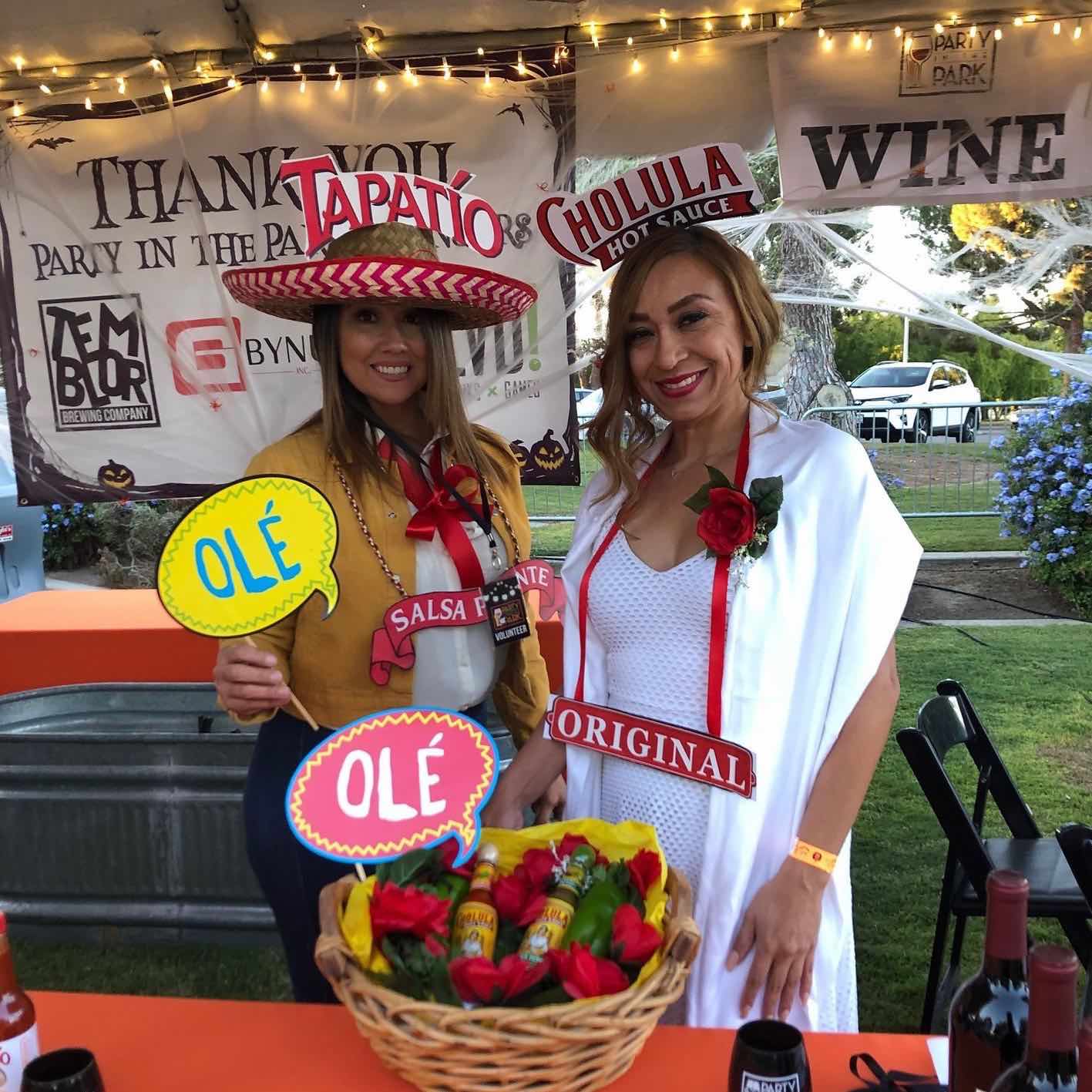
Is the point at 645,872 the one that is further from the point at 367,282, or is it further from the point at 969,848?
the point at 969,848

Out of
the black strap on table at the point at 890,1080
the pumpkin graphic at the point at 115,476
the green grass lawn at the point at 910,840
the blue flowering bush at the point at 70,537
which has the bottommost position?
the green grass lawn at the point at 910,840

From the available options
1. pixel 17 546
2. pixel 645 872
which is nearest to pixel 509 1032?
pixel 645 872

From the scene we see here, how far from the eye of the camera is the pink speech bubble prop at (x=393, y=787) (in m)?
1.03

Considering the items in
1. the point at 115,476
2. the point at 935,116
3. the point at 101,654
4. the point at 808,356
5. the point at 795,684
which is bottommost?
the point at 101,654

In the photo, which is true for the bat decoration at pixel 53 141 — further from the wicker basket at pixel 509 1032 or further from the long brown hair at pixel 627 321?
the wicker basket at pixel 509 1032

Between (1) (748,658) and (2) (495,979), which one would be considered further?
(1) (748,658)

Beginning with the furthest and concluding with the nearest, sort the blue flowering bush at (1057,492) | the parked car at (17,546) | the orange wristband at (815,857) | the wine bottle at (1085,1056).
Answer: the blue flowering bush at (1057,492)
the parked car at (17,546)
the orange wristband at (815,857)
the wine bottle at (1085,1056)

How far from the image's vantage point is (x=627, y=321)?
1541 mm

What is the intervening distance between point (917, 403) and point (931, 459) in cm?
62

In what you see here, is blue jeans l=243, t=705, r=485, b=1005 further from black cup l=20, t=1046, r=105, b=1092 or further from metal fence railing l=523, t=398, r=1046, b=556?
metal fence railing l=523, t=398, r=1046, b=556

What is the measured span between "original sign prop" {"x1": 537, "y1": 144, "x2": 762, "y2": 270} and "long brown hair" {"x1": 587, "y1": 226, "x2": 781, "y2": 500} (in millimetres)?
37

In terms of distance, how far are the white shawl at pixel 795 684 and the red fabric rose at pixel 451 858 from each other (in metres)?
0.41

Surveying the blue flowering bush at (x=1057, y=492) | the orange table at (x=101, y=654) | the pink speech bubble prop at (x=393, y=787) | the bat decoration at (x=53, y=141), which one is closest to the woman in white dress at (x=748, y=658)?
the pink speech bubble prop at (x=393, y=787)

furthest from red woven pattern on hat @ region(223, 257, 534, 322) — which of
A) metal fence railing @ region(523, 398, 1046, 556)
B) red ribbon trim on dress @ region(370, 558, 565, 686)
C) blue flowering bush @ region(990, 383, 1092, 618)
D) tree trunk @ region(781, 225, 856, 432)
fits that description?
metal fence railing @ region(523, 398, 1046, 556)
